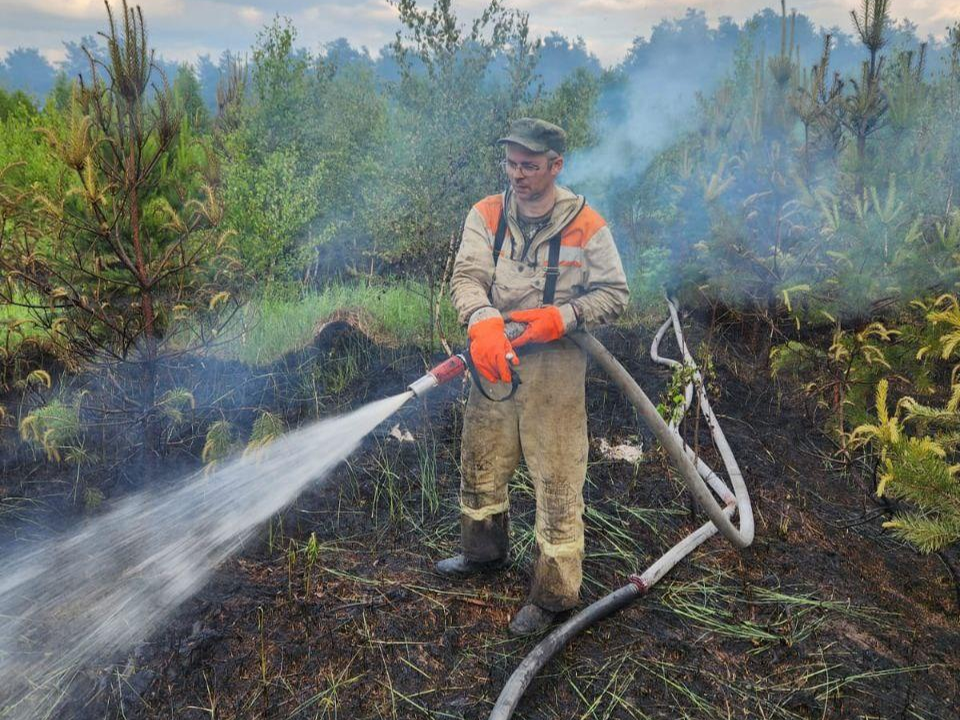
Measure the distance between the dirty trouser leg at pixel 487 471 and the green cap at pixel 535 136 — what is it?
1.12 metres

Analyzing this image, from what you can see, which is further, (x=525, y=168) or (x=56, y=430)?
(x=56, y=430)

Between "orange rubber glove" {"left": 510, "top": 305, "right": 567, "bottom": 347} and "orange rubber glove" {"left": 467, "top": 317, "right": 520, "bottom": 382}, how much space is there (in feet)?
0.34

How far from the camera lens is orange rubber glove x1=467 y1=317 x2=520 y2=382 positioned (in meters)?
2.67

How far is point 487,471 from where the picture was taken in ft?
10.8

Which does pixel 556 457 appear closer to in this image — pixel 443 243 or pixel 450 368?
pixel 450 368

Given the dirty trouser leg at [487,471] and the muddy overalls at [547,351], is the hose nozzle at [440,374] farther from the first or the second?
the dirty trouser leg at [487,471]

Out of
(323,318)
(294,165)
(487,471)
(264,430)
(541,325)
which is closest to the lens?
(541,325)

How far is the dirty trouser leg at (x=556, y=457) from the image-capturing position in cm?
302

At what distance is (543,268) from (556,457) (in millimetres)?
854

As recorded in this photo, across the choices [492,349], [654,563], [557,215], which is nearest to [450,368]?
[492,349]

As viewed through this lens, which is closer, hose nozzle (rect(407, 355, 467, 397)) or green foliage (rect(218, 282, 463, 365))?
hose nozzle (rect(407, 355, 467, 397))

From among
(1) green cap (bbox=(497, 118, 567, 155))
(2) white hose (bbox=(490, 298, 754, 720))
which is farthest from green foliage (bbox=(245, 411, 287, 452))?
(1) green cap (bbox=(497, 118, 567, 155))

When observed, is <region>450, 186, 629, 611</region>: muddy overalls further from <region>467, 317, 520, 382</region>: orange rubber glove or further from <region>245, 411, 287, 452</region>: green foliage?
<region>245, 411, 287, 452</region>: green foliage

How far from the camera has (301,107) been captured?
1130 centimetres
